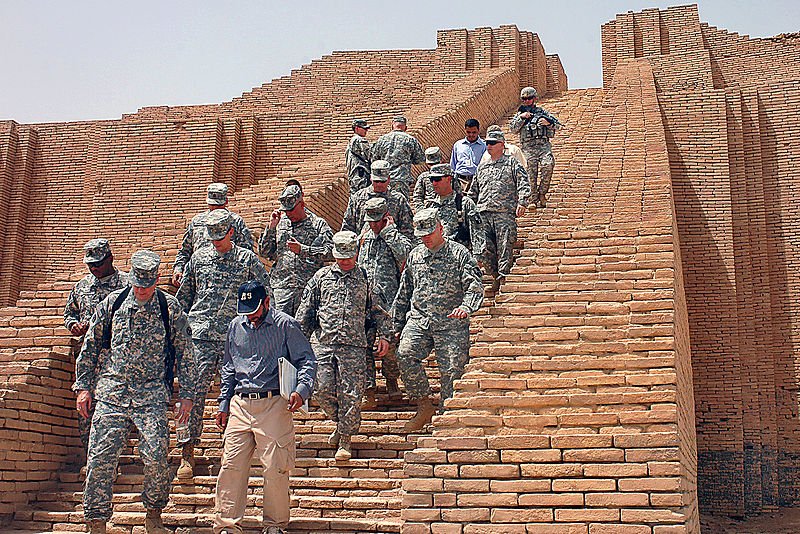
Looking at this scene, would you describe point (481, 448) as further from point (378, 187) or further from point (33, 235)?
point (33, 235)

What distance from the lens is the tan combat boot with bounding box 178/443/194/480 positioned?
18.6 feet

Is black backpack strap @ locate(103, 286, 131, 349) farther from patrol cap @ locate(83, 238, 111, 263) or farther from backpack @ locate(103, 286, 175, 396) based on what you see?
patrol cap @ locate(83, 238, 111, 263)

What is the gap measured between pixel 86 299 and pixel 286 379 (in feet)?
7.00

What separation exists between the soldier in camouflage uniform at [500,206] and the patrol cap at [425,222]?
1323 millimetres

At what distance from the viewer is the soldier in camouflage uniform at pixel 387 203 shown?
23.7ft

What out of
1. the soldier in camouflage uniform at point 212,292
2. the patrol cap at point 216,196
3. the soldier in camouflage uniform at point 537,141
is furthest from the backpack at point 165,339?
the soldier in camouflage uniform at point 537,141

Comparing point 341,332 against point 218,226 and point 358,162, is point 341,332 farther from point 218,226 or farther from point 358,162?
point 358,162

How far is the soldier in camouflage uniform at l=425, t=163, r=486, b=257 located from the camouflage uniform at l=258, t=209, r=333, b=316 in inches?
36.9

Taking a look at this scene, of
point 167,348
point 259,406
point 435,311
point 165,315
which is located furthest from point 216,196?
point 259,406

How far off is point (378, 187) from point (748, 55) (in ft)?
42.5

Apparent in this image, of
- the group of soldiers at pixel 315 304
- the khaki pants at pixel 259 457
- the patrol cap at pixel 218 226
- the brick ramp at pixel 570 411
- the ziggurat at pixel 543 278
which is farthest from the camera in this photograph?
the patrol cap at pixel 218 226

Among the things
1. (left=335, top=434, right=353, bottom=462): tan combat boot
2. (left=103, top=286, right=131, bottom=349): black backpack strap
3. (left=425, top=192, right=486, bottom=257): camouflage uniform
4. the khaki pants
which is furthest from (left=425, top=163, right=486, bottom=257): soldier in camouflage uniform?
the khaki pants

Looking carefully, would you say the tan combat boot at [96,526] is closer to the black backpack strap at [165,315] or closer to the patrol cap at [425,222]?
the black backpack strap at [165,315]

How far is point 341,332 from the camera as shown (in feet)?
19.1
